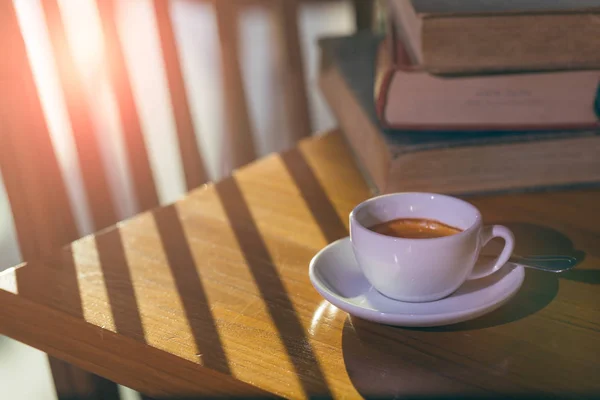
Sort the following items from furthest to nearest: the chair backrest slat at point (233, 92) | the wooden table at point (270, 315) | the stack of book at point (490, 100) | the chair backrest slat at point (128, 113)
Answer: the chair backrest slat at point (233, 92) < the chair backrest slat at point (128, 113) < the stack of book at point (490, 100) < the wooden table at point (270, 315)

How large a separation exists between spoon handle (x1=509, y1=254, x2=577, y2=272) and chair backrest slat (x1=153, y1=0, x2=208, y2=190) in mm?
725

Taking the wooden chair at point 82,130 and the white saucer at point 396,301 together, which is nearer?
the white saucer at point 396,301

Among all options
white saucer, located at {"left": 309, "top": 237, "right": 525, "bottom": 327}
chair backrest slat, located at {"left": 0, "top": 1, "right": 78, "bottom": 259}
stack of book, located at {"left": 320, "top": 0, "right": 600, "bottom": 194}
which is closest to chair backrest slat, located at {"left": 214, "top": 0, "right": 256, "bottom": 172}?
chair backrest slat, located at {"left": 0, "top": 1, "right": 78, "bottom": 259}

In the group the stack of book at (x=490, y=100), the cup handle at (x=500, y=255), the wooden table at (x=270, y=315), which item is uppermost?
the stack of book at (x=490, y=100)

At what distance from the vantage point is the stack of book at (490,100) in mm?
681

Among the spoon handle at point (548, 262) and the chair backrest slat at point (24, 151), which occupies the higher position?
the chair backrest slat at point (24, 151)

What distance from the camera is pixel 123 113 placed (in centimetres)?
109

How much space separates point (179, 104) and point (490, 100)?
1.98 feet

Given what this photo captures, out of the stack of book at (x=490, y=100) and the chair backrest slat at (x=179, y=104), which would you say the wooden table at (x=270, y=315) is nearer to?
the stack of book at (x=490, y=100)

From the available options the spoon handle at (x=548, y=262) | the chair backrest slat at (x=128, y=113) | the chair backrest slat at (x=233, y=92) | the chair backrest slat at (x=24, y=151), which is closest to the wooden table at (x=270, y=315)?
the spoon handle at (x=548, y=262)

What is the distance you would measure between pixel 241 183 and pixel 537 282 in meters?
0.38

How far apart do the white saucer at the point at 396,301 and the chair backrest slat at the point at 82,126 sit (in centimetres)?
56

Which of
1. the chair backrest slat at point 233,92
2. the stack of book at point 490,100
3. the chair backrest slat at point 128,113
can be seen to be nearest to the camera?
the stack of book at point 490,100

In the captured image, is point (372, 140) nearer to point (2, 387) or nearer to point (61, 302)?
point (61, 302)
